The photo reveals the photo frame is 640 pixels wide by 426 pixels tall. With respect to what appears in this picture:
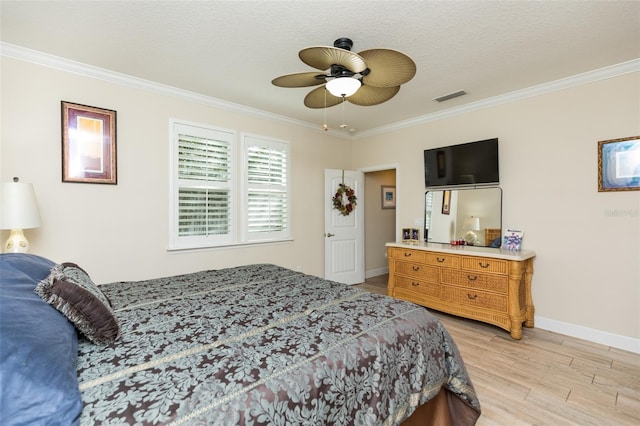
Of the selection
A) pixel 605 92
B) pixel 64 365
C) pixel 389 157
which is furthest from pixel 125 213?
pixel 605 92

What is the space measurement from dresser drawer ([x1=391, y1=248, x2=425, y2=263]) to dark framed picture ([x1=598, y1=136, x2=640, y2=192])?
1.94 meters

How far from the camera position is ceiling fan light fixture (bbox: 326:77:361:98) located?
2055 millimetres

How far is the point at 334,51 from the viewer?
179 cm

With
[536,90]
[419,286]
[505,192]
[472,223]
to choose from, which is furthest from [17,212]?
[536,90]

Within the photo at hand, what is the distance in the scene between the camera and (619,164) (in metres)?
2.90

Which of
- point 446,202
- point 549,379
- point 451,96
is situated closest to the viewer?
point 549,379

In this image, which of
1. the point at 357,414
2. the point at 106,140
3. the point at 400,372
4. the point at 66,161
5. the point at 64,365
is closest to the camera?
the point at 64,365

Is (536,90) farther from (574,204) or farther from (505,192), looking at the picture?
(574,204)

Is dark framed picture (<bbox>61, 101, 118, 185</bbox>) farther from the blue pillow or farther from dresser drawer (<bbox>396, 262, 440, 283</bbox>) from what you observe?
dresser drawer (<bbox>396, 262, 440, 283</bbox>)

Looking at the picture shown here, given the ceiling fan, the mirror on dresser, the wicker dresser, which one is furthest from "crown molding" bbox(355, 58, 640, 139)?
the ceiling fan

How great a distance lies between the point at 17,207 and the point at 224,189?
6.47 ft

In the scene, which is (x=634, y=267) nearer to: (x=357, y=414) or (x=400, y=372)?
(x=400, y=372)

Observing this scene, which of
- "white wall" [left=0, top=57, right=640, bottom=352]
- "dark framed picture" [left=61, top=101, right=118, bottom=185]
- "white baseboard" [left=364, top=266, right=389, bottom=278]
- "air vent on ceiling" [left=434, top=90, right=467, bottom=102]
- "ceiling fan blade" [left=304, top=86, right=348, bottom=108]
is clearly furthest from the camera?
"white baseboard" [left=364, top=266, right=389, bottom=278]

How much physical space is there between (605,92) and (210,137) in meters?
4.39
